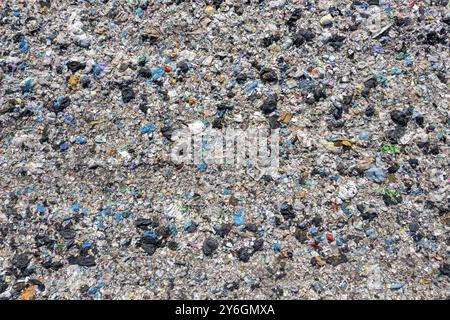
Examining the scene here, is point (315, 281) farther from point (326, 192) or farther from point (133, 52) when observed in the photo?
point (133, 52)

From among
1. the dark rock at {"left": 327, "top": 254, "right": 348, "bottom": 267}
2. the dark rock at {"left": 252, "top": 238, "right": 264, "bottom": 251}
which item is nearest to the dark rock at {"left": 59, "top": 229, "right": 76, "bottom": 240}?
the dark rock at {"left": 252, "top": 238, "right": 264, "bottom": 251}

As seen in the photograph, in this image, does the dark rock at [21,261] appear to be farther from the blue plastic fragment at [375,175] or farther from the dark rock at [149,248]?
the blue plastic fragment at [375,175]

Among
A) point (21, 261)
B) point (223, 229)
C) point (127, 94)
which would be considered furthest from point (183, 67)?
point (21, 261)

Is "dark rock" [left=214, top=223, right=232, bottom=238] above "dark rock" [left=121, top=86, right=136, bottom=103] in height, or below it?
below

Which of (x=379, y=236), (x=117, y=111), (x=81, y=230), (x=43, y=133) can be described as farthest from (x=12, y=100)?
(x=379, y=236)

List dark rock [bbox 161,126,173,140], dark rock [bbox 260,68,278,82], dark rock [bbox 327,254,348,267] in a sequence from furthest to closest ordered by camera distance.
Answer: dark rock [bbox 260,68,278,82]
dark rock [bbox 161,126,173,140]
dark rock [bbox 327,254,348,267]

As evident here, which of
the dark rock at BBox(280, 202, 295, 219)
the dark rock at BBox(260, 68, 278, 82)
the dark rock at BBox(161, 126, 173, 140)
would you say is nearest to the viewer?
the dark rock at BBox(280, 202, 295, 219)

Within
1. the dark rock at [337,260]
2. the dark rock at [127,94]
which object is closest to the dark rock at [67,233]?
the dark rock at [127,94]

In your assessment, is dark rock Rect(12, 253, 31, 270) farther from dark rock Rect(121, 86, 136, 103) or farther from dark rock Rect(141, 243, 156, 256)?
dark rock Rect(121, 86, 136, 103)

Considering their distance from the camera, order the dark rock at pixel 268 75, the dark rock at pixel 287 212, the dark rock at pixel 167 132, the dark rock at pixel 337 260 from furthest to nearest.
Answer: the dark rock at pixel 268 75, the dark rock at pixel 167 132, the dark rock at pixel 287 212, the dark rock at pixel 337 260
